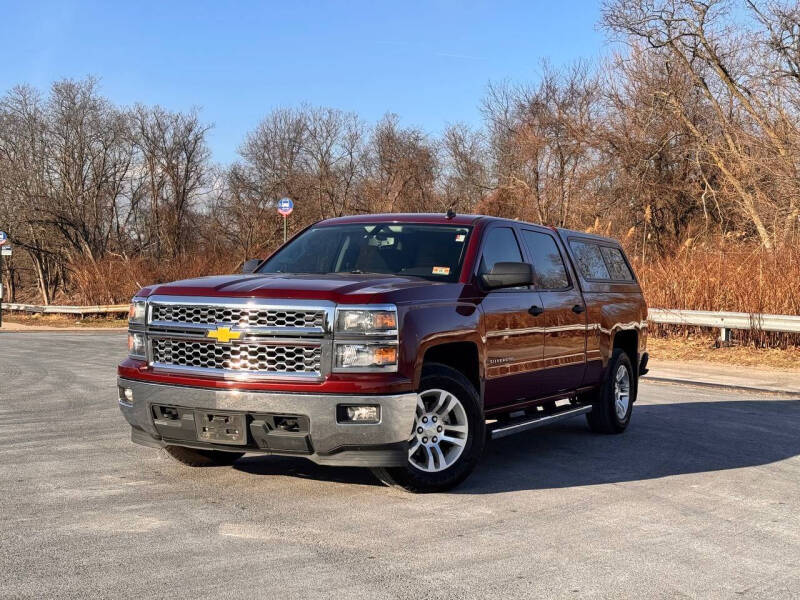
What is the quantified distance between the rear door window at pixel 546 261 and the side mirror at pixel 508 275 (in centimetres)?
106

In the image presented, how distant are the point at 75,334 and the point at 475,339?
71.3 ft

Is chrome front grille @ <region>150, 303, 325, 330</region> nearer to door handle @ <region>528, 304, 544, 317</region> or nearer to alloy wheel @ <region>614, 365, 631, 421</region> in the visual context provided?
door handle @ <region>528, 304, 544, 317</region>

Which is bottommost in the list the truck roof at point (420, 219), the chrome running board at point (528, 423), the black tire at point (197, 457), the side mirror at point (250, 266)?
the black tire at point (197, 457)

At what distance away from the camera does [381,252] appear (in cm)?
704

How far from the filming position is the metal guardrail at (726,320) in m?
16.6

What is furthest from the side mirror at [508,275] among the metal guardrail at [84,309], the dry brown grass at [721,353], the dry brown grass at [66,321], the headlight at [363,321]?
the metal guardrail at [84,309]

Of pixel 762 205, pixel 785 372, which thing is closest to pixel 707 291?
pixel 785 372

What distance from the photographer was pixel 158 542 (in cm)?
480

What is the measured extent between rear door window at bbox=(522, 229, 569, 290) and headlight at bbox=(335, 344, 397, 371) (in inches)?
92.2

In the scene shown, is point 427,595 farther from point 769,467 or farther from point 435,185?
point 435,185

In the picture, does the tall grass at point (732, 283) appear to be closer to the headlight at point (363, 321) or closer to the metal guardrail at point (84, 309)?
the headlight at point (363, 321)

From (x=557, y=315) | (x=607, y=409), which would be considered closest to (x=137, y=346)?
(x=557, y=315)

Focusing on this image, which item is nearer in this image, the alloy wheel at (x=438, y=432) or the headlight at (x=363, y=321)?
the headlight at (x=363, y=321)

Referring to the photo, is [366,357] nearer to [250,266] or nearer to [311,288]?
[311,288]
